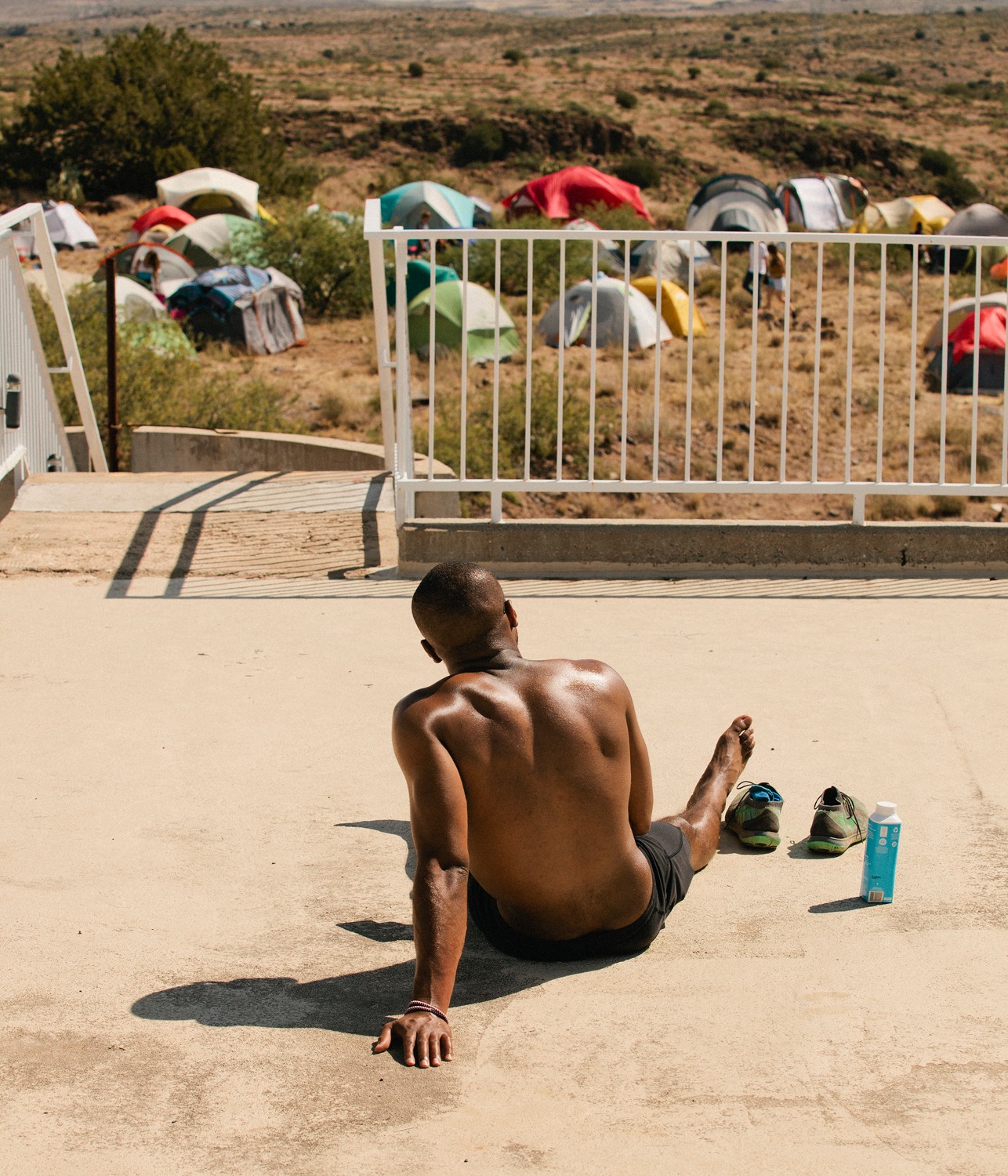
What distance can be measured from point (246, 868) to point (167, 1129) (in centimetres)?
115

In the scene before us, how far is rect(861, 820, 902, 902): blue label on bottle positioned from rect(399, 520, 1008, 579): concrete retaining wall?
309 cm

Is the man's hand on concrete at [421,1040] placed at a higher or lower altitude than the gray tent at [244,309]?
lower

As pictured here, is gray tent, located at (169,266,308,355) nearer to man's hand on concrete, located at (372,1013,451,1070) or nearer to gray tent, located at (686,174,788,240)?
gray tent, located at (686,174,788,240)

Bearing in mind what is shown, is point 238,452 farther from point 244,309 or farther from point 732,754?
point 244,309

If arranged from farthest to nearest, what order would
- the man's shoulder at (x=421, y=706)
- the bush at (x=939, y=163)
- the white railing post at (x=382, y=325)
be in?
1. the bush at (x=939, y=163)
2. the white railing post at (x=382, y=325)
3. the man's shoulder at (x=421, y=706)

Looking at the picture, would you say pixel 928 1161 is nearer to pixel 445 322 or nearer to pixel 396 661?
pixel 396 661

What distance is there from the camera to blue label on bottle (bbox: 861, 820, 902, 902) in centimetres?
332

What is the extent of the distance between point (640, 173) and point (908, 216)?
826cm

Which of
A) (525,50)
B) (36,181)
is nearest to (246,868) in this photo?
(36,181)

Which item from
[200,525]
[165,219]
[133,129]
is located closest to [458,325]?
[165,219]

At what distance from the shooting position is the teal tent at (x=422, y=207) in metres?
27.1

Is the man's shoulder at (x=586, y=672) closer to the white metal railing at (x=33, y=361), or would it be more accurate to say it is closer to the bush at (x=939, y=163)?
the white metal railing at (x=33, y=361)

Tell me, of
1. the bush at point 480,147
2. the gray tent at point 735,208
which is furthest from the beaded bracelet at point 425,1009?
the bush at point 480,147

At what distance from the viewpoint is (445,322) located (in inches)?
727
